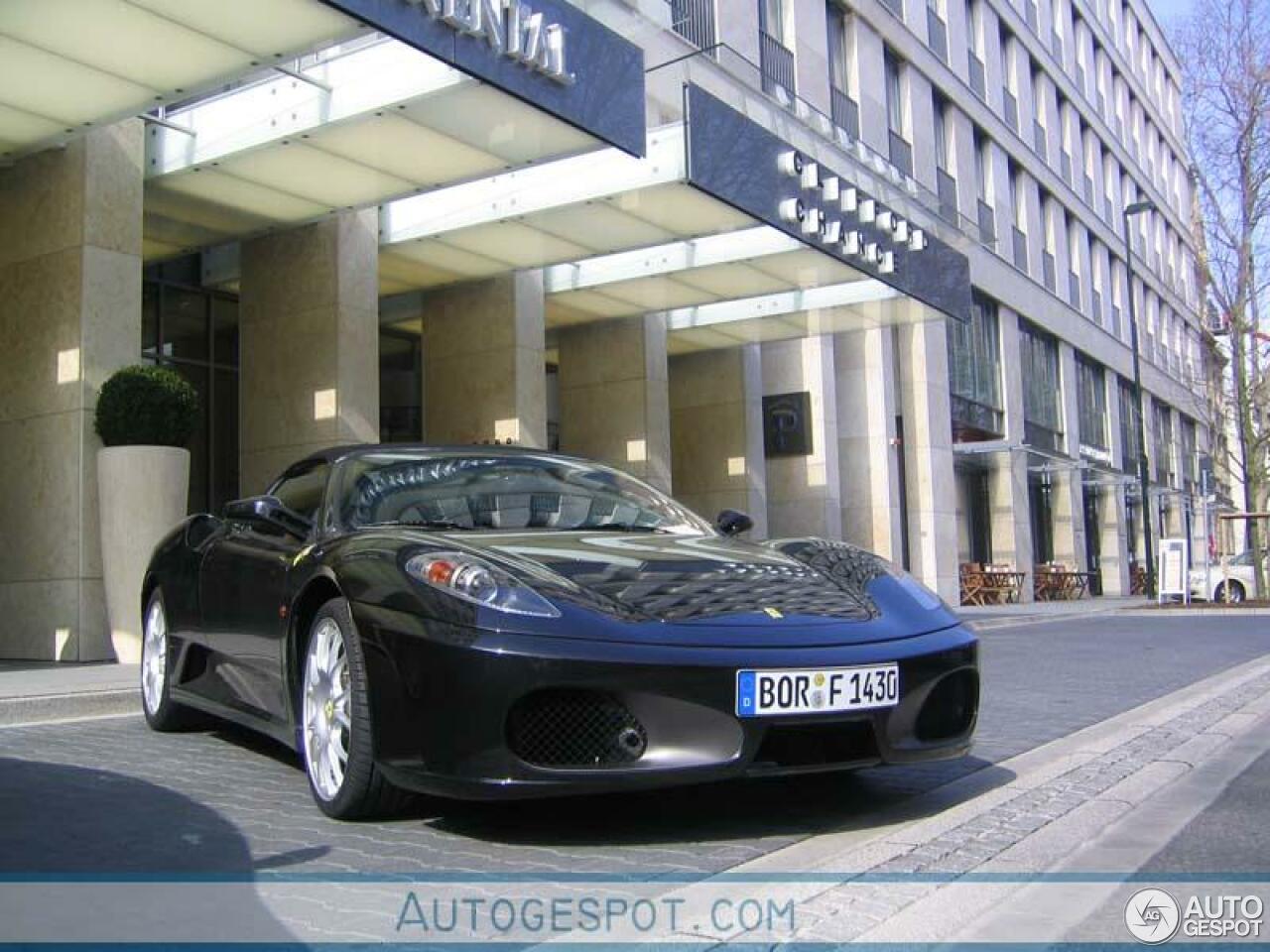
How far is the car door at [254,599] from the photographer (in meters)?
4.46

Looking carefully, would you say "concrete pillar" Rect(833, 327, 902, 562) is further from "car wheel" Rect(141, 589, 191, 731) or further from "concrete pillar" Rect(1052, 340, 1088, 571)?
"car wheel" Rect(141, 589, 191, 731)

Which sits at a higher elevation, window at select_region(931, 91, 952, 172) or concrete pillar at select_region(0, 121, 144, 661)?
window at select_region(931, 91, 952, 172)

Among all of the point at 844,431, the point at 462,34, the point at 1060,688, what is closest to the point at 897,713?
the point at 1060,688

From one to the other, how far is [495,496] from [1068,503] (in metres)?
30.8

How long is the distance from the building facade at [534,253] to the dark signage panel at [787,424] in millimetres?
56

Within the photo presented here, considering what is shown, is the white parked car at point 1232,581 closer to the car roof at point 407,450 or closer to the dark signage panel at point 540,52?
the dark signage panel at point 540,52

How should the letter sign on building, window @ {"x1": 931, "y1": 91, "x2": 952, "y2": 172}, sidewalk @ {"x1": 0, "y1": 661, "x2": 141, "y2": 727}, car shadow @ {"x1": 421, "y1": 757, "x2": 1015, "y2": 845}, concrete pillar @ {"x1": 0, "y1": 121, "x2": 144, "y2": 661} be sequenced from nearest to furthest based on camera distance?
car shadow @ {"x1": 421, "y1": 757, "x2": 1015, "y2": 845}, sidewalk @ {"x1": 0, "y1": 661, "x2": 141, "y2": 727}, the letter sign on building, concrete pillar @ {"x1": 0, "y1": 121, "x2": 144, "y2": 661}, window @ {"x1": 931, "y1": 91, "x2": 952, "y2": 172}

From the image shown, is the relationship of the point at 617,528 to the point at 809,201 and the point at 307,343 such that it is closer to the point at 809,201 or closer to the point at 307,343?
the point at 307,343

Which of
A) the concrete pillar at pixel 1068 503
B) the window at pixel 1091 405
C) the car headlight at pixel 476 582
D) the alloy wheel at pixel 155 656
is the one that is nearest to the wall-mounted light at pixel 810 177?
the alloy wheel at pixel 155 656

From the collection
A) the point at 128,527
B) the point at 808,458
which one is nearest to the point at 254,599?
the point at 128,527

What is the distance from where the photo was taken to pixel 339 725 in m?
3.89

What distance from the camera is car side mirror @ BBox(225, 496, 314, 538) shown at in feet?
14.9

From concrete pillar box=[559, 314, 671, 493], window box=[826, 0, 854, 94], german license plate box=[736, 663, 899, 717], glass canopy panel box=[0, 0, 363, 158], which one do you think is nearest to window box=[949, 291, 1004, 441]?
window box=[826, 0, 854, 94]

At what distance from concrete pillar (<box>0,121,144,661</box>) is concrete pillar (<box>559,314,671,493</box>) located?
8.42 metres
